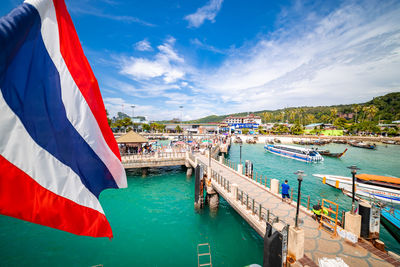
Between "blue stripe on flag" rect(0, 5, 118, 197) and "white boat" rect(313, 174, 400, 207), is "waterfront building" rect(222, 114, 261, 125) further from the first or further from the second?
"blue stripe on flag" rect(0, 5, 118, 197)

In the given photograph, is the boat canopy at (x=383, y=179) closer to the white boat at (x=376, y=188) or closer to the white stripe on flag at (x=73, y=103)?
the white boat at (x=376, y=188)

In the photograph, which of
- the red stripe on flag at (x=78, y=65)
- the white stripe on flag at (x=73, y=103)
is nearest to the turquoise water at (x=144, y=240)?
the white stripe on flag at (x=73, y=103)

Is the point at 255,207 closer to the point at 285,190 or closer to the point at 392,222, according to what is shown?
the point at 285,190

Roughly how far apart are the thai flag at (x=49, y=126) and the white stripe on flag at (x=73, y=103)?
→ 0.05 feet

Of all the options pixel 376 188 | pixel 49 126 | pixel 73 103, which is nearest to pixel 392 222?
pixel 376 188

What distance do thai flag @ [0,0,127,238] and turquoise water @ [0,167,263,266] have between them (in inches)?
383

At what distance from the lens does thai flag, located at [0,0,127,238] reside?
2582 millimetres

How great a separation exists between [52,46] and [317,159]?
44.8m

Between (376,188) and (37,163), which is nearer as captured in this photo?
(37,163)

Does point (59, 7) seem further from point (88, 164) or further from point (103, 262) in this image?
point (103, 262)

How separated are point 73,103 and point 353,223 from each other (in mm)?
12450

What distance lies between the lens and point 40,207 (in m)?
2.81

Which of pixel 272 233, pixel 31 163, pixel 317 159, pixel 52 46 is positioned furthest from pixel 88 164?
pixel 317 159

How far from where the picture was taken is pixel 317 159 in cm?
3631
